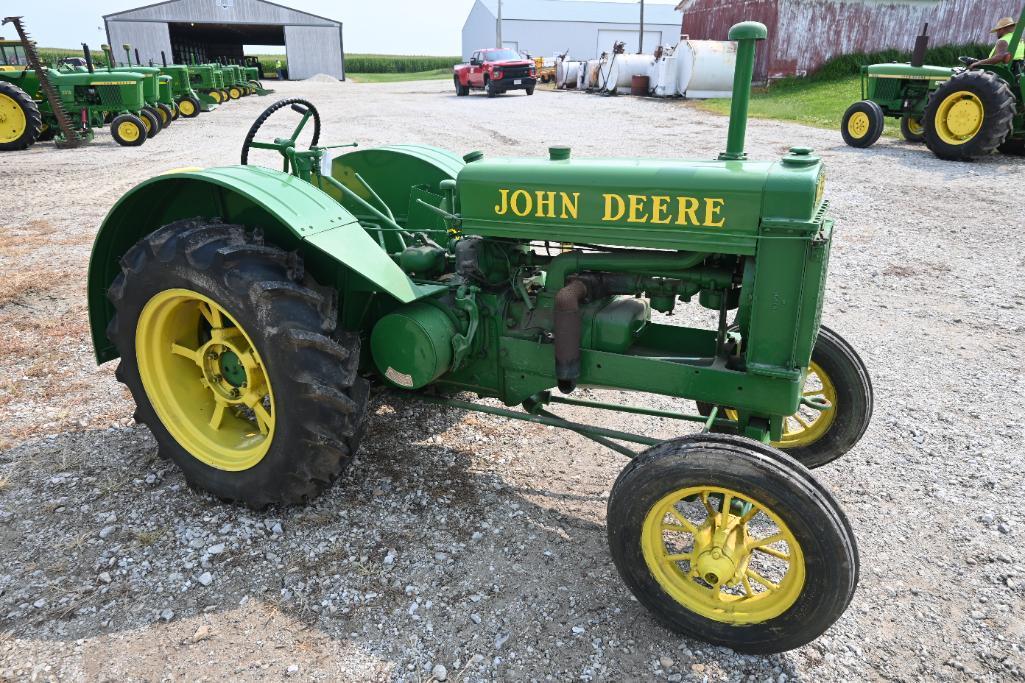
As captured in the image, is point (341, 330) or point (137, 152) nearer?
point (341, 330)

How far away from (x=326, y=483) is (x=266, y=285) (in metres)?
0.81

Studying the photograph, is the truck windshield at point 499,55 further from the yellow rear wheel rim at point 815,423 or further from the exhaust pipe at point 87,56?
the yellow rear wheel rim at point 815,423

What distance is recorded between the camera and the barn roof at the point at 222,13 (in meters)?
40.2

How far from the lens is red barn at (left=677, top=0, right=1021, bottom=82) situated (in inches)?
795

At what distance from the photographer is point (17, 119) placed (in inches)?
504

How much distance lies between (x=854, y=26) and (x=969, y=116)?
44.5 feet

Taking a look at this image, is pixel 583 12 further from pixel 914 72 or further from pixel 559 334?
pixel 559 334

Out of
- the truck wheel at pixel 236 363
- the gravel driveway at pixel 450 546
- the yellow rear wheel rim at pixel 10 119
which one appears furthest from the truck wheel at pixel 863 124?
the yellow rear wheel rim at pixel 10 119

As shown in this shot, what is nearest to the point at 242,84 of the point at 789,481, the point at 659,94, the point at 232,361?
the point at 659,94

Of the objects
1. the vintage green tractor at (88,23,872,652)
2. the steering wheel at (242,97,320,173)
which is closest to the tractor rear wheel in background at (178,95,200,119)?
the steering wheel at (242,97,320,173)

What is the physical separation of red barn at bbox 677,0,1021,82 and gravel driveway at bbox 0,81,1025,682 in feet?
63.9

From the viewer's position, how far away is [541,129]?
49.3ft

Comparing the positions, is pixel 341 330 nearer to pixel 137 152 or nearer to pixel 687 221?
pixel 687 221

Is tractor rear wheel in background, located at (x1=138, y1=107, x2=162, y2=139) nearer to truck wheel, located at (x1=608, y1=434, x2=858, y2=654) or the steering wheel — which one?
the steering wheel
